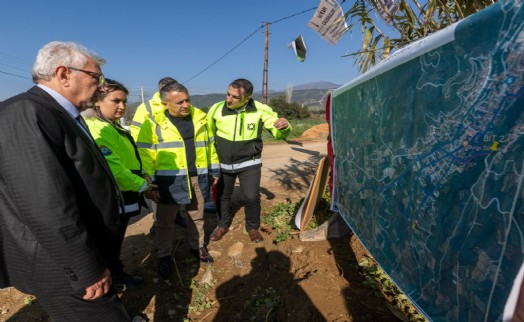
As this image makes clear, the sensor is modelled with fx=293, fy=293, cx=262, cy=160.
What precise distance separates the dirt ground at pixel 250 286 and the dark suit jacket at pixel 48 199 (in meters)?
1.62

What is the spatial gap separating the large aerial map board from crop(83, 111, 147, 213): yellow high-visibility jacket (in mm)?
1947

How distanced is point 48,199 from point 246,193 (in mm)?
2702

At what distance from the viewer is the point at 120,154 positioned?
2.59m

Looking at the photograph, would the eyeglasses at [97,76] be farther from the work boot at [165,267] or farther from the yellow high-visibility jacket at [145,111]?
the work boot at [165,267]

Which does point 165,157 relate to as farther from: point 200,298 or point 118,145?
point 200,298

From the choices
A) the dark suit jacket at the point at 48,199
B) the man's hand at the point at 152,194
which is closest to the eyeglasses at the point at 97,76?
the dark suit jacket at the point at 48,199

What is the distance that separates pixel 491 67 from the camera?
108 centimetres

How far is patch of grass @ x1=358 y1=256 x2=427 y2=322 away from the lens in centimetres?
242

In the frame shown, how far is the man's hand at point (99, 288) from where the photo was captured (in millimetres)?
1356

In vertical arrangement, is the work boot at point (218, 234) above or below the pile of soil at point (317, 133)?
below

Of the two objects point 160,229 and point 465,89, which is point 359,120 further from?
point 160,229

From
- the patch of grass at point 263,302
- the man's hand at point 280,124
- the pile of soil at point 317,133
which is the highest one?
the man's hand at point 280,124

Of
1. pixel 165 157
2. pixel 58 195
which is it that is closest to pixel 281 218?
pixel 165 157

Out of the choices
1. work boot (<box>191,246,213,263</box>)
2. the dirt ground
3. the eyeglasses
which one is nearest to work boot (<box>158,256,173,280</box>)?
the dirt ground
